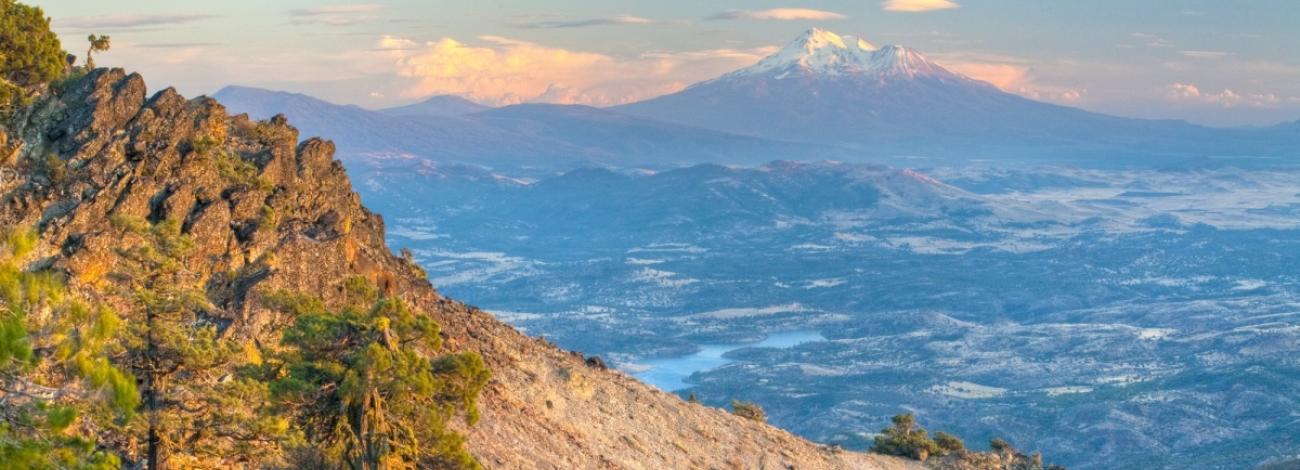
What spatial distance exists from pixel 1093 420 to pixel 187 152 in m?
89.7

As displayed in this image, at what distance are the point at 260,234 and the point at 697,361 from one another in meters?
134

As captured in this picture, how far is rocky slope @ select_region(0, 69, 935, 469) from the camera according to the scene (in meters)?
28.5

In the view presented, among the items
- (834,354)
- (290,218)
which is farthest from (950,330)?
(290,218)

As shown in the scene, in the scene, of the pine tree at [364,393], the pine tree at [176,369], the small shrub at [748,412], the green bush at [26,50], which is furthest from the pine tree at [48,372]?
the small shrub at [748,412]

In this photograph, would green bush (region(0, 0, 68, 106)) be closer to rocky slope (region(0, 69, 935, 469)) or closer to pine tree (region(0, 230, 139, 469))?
rocky slope (region(0, 69, 935, 469))

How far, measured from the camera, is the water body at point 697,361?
483 feet

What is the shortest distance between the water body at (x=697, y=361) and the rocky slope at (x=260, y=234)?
309 ft

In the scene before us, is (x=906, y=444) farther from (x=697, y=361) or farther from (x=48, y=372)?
(x=697, y=361)

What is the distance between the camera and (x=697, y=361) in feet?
537

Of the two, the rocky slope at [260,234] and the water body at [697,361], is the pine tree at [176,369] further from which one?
the water body at [697,361]

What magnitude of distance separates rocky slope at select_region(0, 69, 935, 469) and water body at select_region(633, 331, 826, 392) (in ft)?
309

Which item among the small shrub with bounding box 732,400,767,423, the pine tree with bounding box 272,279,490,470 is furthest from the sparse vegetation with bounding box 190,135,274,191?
the small shrub with bounding box 732,400,767,423

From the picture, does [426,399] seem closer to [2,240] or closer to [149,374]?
[149,374]

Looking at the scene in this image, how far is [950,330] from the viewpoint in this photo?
597ft
